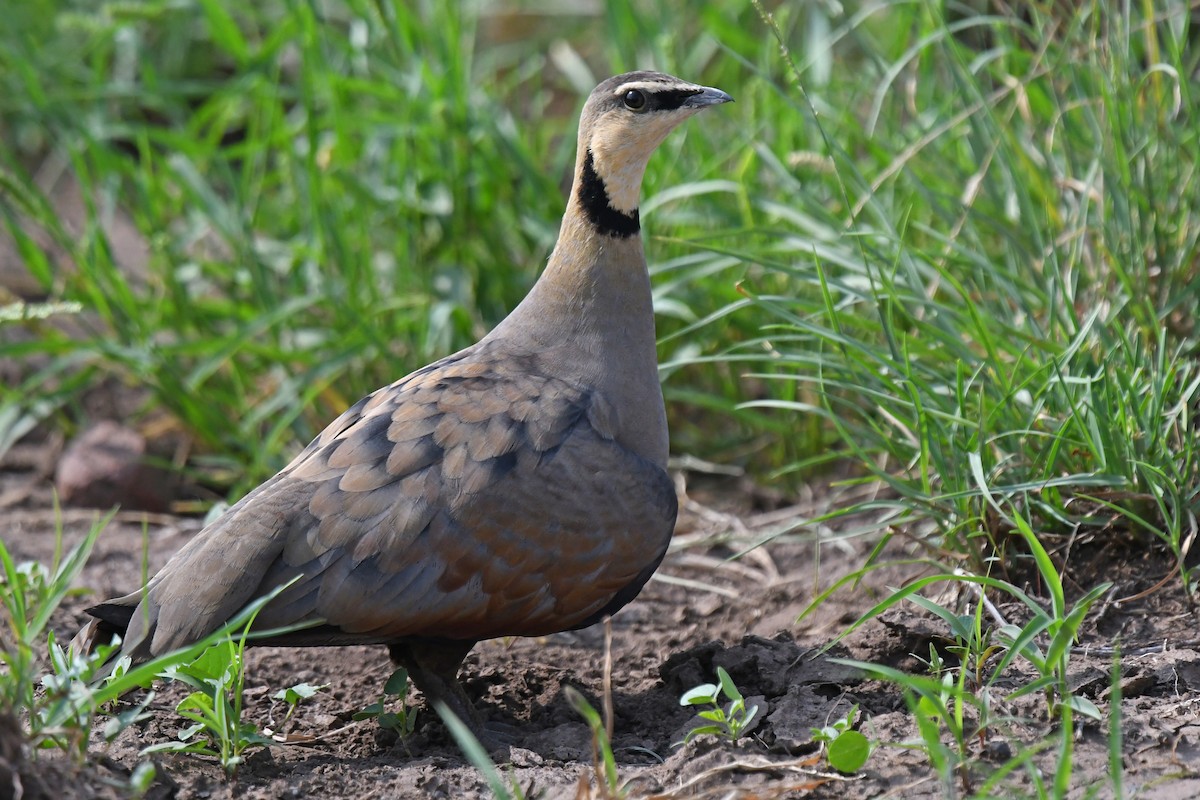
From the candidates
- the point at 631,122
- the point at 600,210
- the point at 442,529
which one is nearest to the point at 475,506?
the point at 442,529

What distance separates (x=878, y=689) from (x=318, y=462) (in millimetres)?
1426

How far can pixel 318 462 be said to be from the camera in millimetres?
3211

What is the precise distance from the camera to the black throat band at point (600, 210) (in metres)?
3.59

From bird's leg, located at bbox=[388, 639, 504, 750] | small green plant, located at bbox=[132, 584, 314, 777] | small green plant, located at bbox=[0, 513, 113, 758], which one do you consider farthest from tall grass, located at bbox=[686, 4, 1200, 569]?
small green plant, located at bbox=[0, 513, 113, 758]

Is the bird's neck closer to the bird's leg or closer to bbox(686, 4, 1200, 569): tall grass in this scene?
bbox(686, 4, 1200, 569): tall grass

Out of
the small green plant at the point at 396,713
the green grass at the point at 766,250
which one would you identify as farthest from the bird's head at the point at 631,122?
the small green plant at the point at 396,713

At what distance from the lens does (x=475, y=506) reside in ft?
10.2

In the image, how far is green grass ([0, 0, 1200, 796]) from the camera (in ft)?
11.4

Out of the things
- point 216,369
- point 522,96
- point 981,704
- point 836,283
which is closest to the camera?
point 981,704

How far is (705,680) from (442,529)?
2.63 feet

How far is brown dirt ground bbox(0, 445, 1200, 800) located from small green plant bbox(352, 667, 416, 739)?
0.11ft

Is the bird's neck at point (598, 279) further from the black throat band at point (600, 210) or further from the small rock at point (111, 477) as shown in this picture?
the small rock at point (111, 477)

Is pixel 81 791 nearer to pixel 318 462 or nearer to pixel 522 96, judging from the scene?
pixel 318 462

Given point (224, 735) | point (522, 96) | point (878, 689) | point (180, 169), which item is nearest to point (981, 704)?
point (878, 689)
